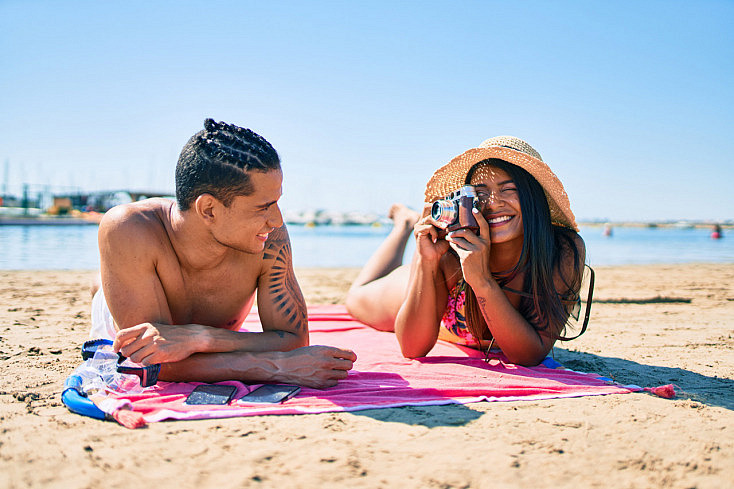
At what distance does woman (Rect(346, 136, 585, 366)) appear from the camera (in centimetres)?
316

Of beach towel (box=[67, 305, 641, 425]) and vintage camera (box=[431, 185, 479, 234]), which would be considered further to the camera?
vintage camera (box=[431, 185, 479, 234])

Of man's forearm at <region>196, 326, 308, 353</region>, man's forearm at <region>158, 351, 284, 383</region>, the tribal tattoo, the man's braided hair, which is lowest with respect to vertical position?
man's forearm at <region>158, 351, 284, 383</region>

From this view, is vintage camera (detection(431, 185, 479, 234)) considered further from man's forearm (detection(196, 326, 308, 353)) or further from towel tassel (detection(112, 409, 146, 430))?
towel tassel (detection(112, 409, 146, 430))

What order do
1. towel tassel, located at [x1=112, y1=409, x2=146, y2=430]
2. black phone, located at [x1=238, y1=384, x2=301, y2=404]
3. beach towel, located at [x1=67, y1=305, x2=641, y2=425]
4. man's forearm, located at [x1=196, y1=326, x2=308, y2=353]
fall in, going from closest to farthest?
1. towel tassel, located at [x1=112, y1=409, x2=146, y2=430]
2. beach towel, located at [x1=67, y1=305, x2=641, y2=425]
3. black phone, located at [x1=238, y1=384, x2=301, y2=404]
4. man's forearm, located at [x1=196, y1=326, x2=308, y2=353]

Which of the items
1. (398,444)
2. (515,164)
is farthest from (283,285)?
(515,164)

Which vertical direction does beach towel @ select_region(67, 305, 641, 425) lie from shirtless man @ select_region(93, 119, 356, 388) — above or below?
below

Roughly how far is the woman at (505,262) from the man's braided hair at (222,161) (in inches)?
48.7

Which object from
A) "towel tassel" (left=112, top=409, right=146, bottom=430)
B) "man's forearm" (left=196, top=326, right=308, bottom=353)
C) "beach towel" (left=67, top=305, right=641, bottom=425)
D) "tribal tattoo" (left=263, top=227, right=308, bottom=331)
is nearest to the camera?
"towel tassel" (left=112, top=409, right=146, bottom=430)

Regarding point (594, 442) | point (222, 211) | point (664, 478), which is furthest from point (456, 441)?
point (222, 211)

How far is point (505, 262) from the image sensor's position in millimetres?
3566

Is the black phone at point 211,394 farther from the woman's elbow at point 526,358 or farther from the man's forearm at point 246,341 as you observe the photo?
the woman's elbow at point 526,358

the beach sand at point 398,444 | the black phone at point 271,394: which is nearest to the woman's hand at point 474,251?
the beach sand at point 398,444

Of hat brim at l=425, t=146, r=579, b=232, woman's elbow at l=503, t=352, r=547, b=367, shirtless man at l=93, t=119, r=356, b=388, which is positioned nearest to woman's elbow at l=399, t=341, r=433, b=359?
woman's elbow at l=503, t=352, r=547, b=367

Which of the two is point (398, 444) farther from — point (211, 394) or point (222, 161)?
point (222, 161)
